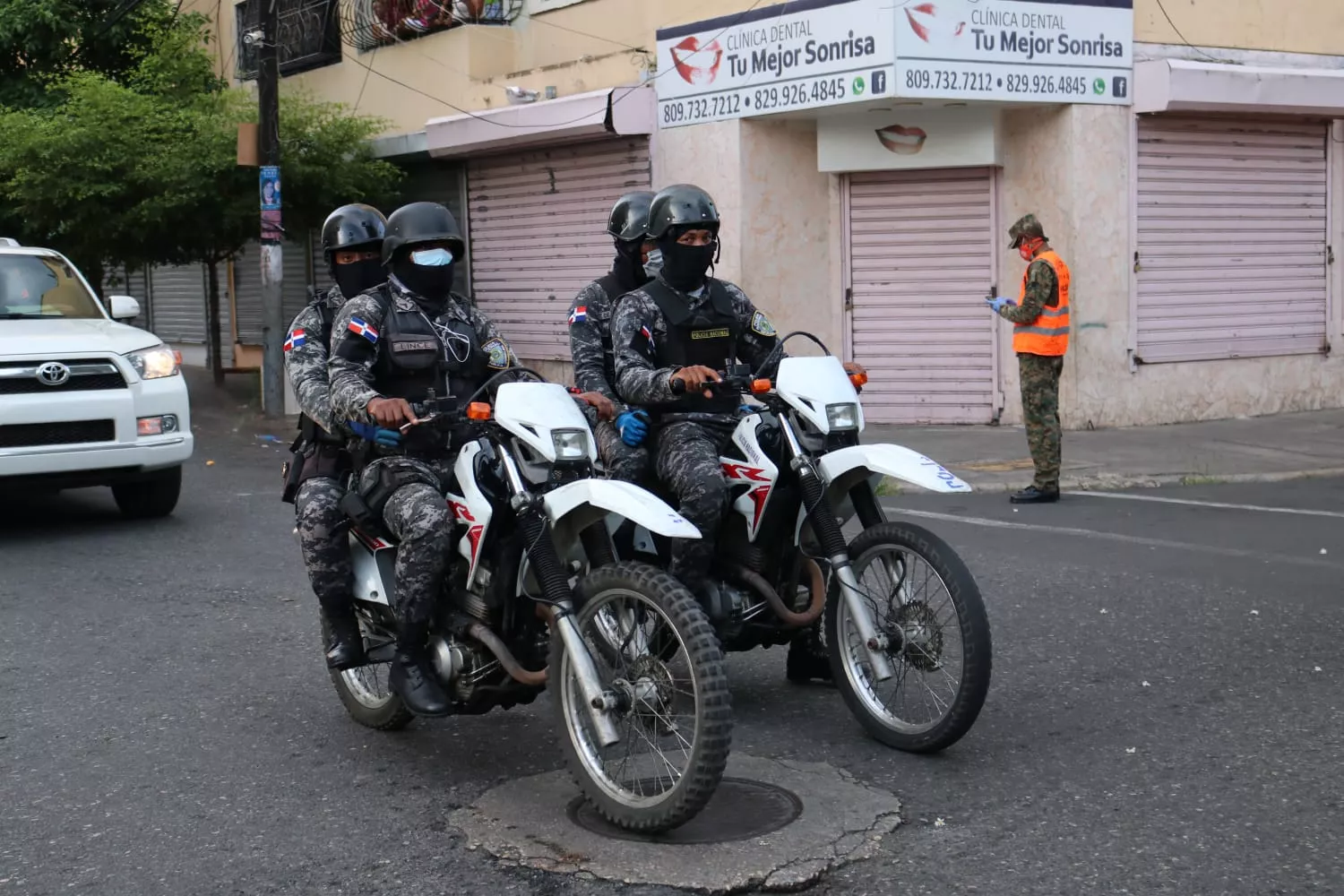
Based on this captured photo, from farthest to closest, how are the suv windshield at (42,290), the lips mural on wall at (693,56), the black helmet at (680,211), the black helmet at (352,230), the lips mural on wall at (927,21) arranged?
the lips mural on wall at (693,56), the lips mural on wall at (927,21), the suv windshield at (42,290), the black helmet at (352,230), the black helmet at (680,211)

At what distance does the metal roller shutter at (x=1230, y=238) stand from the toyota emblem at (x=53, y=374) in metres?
9.89

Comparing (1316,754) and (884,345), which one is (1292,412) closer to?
(884,345)

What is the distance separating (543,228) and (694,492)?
1357 cm

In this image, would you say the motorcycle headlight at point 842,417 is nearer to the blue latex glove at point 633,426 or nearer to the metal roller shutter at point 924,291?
the blue latex glove at point 633,426

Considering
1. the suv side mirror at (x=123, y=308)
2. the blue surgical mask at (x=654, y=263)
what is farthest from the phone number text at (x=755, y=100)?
the blue surgical mask at (x=654, y=263)

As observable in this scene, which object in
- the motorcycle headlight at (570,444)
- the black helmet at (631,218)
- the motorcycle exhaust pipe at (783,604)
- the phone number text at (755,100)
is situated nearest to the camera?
the motorcycle headlight at (570,444)

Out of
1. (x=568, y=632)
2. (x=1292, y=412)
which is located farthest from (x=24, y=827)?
(x=1292, y=412)

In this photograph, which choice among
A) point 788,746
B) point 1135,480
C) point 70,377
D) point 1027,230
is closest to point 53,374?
point 70,377

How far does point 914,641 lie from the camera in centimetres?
495

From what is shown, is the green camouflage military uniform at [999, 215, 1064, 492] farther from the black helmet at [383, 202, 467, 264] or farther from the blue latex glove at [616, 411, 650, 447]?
the black helmet at [383, 202, 467, 264]

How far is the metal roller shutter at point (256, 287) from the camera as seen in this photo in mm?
24531

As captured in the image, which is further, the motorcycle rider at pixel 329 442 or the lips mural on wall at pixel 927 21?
the lips mural on wall at pixel 927 21

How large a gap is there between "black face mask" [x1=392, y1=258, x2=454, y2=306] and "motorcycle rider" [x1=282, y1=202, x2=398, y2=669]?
453 mm

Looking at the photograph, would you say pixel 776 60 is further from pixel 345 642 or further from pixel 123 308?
pixel 345 642
